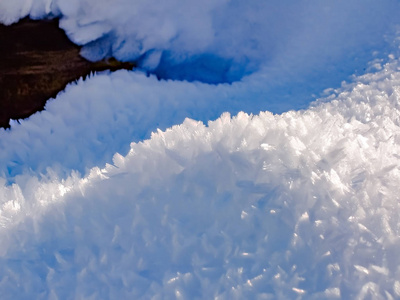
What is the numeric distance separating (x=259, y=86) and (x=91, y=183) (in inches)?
14.5

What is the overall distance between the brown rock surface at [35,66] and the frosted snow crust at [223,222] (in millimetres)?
304

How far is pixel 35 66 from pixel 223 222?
0.48 metres

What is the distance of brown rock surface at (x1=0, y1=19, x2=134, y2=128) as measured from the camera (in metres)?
0.80

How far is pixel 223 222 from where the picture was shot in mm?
486

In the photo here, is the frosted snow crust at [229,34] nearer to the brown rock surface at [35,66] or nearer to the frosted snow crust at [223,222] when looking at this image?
the brown rock surface at [35,66]

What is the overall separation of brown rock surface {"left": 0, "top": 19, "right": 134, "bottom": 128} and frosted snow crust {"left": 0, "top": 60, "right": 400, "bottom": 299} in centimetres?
30

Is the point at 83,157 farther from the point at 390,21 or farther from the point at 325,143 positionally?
the point at 390,21

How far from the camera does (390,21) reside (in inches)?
32.6

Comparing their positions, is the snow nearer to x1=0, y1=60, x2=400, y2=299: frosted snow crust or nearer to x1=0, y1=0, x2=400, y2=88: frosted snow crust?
x1=0, y1=60, x2=400, y2=299: frosted snow crust

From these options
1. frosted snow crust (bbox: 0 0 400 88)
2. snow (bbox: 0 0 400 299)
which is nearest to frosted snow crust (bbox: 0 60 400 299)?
snow (bbox: 0 0 400 299)

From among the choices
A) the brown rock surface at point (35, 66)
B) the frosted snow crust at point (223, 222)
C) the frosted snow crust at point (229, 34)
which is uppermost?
the frosted snow crust at point (229, 34)

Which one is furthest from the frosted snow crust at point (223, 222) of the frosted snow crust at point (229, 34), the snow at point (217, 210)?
the frosted snow crust at point (229, 34)

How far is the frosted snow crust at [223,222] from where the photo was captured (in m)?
0.46

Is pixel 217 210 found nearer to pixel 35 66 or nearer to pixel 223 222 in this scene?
pixel 223 222
